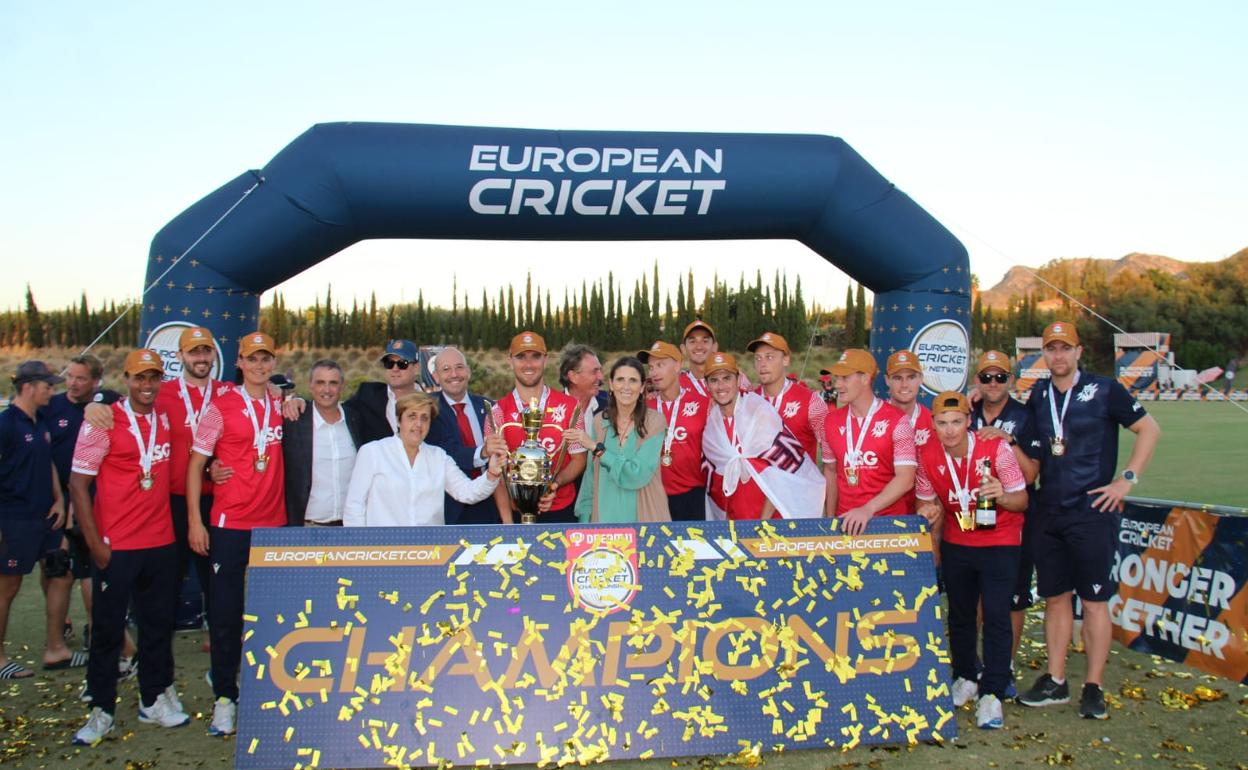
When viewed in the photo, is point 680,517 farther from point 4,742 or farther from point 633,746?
point 4,742

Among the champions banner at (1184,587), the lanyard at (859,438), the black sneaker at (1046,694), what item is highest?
the lanyard at (859,438)

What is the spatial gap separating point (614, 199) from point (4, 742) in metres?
5.00

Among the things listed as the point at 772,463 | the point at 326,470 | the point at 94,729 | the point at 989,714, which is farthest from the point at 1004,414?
the point at 94,729

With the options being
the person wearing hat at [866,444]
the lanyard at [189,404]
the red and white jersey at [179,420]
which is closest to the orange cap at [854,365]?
the person wearing hat at [866,444]

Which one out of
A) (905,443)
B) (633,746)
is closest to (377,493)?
(633,746)

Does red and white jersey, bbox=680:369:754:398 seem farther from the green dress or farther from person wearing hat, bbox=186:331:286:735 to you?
person wearing hat, bbox=186:331:286:735

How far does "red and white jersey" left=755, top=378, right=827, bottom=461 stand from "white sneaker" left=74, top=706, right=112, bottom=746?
12.6ft

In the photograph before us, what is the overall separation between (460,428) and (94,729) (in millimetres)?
2372

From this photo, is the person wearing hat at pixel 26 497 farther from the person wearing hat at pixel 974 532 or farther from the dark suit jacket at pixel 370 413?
the person wearing hat at pixel 974 532

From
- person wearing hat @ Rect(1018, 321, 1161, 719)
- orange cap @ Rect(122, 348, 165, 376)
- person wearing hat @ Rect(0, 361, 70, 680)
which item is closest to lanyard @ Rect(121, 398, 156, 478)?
orange cap @ Rect(122, 348, 165, 376)

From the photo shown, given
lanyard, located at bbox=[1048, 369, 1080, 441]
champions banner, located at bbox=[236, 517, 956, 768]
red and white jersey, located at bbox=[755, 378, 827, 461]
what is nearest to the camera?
champions banner, located at bbox=[236, 517, 956, 768]

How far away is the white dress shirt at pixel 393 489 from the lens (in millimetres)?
4281

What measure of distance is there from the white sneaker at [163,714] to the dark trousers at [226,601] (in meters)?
0.24

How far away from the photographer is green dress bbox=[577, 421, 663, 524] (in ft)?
15.0
